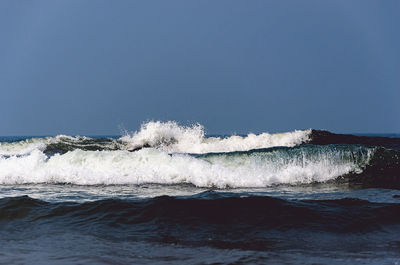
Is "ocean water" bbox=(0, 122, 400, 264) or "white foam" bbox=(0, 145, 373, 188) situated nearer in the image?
"ocean water" bbox=(0, 122, 400, 264)

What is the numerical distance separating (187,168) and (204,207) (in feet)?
13.6

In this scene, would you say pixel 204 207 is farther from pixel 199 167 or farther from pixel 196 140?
pixel 196 140

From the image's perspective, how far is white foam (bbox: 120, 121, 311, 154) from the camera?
2473 cm

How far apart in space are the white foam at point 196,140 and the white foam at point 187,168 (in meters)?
12.7

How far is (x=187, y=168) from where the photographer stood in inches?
445

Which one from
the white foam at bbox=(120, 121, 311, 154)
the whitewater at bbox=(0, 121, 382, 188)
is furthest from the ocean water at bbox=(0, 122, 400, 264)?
the white foam at bbox=(120, 121, 311, 154)

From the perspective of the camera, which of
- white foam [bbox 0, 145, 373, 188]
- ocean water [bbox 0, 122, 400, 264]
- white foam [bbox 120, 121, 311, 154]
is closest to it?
ocean water [bbox 0, 122, 400, 264]

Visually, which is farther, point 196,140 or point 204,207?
point 196,140

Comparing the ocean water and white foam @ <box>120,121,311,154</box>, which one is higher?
white foam @ <box>120,121,311,154</box>

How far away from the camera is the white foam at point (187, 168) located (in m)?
10.8

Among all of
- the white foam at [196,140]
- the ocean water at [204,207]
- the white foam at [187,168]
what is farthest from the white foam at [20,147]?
the white foam at [187,168]

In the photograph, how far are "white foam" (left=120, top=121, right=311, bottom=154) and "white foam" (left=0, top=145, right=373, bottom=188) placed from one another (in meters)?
12.7

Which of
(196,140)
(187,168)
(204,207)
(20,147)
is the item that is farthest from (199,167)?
(20,147)

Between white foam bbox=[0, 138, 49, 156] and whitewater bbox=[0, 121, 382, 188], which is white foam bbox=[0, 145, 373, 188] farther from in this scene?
white foam bbox=[0, 138, 49, 156]
